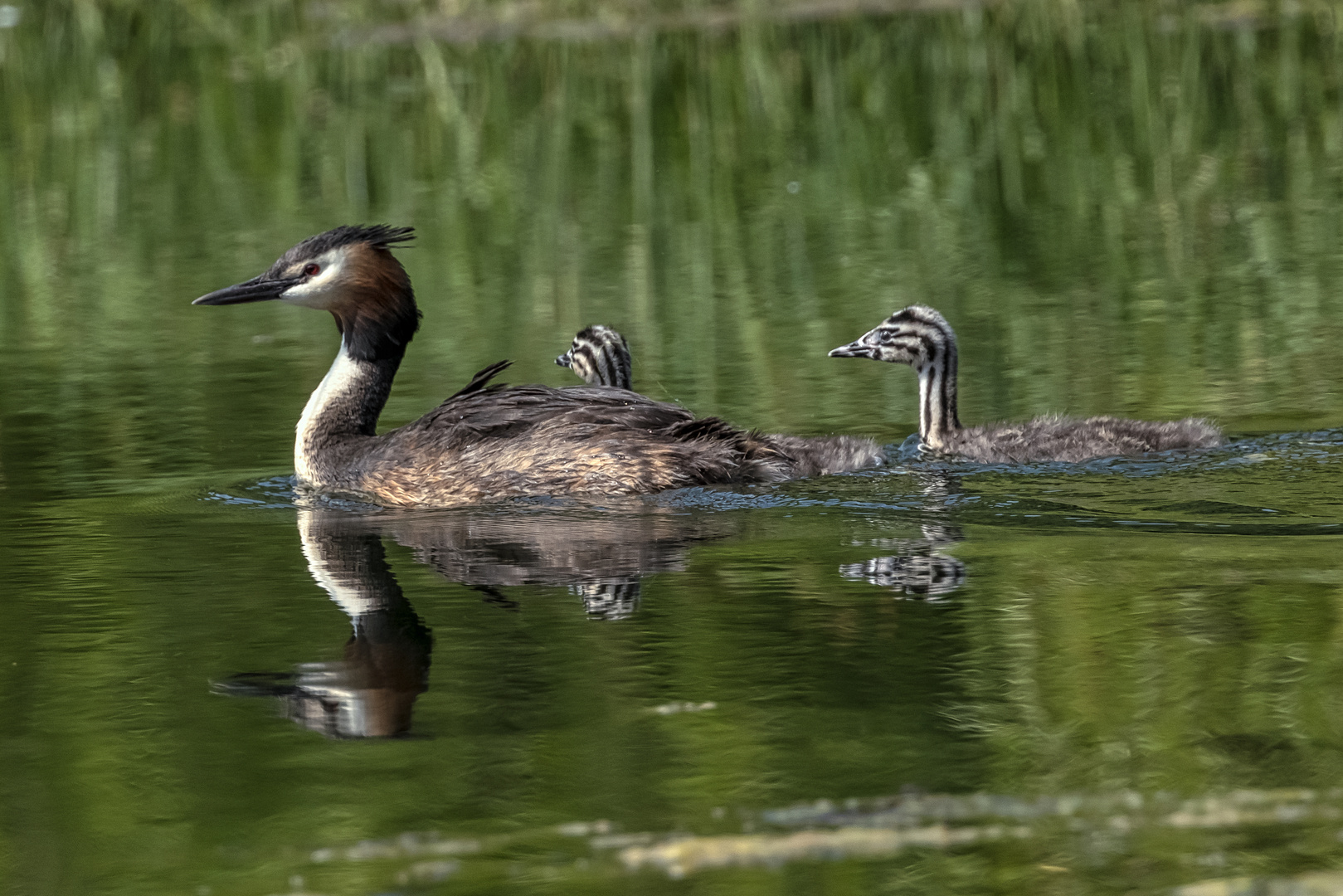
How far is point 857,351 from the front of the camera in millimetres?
9828

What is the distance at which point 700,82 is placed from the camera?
2097cm

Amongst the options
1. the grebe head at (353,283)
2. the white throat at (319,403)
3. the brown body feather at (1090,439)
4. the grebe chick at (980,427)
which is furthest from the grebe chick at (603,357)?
the brown body feather at (1090,439)

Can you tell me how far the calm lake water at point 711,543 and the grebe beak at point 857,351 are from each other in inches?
9.8

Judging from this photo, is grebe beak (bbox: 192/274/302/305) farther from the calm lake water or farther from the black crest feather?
the calm lake water

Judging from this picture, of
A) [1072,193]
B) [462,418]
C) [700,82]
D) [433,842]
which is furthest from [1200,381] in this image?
[700,82]

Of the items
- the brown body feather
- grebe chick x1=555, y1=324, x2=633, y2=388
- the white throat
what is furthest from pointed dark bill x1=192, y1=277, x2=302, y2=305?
the brown body feather

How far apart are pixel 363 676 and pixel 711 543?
1853mm

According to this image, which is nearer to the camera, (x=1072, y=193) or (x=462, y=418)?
(x=462, y=418)

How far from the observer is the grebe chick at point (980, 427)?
860cm

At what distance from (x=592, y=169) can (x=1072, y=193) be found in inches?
150

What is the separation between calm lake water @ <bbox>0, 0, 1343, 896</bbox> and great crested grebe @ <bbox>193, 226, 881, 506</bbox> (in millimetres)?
184

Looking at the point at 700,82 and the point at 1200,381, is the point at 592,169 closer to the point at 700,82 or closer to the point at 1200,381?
the point at 700,82

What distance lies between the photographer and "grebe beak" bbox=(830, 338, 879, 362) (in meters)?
9.80

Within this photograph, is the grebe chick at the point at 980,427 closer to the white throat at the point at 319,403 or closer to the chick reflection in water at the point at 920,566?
the chick reflection in water at the point at 920,566
